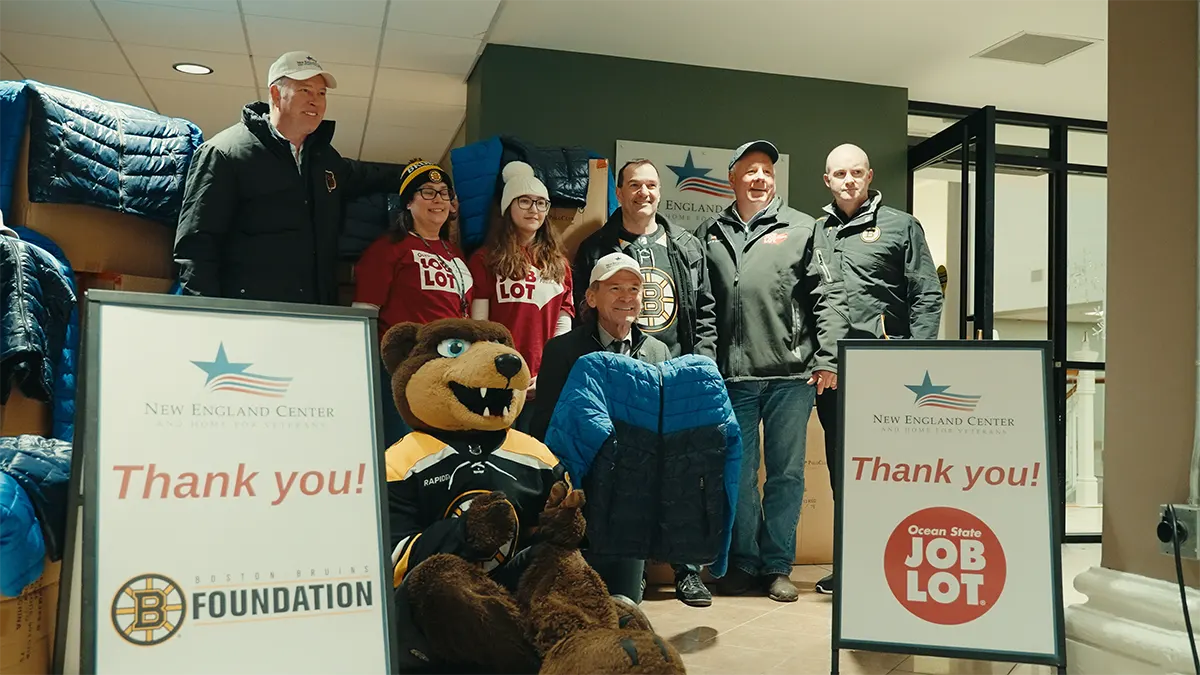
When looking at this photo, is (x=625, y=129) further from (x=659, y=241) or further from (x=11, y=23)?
(x=11, y=23)

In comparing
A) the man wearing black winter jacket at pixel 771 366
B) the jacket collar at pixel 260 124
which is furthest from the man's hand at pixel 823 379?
the jacket collar at pixel 260 124

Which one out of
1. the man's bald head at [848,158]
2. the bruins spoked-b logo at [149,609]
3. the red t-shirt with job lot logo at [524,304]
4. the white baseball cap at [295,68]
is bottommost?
the bruins spoked-b logo at [149,609]

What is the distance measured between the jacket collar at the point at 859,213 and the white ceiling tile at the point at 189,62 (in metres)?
3.18

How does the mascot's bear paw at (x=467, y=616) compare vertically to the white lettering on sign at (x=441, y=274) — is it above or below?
below

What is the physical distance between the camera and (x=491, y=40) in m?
4.88

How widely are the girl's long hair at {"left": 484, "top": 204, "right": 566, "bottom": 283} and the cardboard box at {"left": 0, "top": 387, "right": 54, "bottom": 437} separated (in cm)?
139

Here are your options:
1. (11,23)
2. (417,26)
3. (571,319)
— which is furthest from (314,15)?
(571,319)

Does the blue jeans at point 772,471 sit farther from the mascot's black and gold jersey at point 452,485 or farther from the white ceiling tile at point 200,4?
the white ceiling tile at point 200,4

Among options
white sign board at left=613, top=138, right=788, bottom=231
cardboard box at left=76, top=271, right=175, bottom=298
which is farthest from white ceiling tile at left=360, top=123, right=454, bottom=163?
cardboard box at left=76, top=271, right=175, bottom=298

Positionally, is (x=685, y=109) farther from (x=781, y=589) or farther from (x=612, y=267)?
(x=781, y=589)

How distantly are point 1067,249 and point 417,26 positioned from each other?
406cm

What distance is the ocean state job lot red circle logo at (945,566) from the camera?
6.82 feet

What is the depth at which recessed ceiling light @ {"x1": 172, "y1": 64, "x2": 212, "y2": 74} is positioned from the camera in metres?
5.17

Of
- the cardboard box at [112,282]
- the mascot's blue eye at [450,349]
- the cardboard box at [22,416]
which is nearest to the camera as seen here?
the mascot's blue eye at [450,349]
